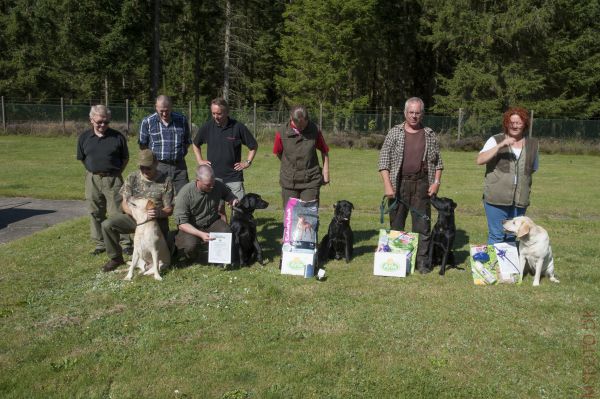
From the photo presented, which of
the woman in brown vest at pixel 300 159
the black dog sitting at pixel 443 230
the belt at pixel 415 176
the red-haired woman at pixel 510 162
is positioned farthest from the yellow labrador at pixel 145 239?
the red-haired woman at pixel 510 162

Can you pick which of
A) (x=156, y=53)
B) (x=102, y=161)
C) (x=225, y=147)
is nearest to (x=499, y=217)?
(x=225, y=147)

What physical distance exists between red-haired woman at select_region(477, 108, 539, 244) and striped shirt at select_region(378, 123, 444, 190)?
47cm

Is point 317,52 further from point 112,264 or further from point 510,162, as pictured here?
point 112,264

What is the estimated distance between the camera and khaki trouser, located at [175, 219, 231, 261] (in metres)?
5.82

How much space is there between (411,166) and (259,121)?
20.2m

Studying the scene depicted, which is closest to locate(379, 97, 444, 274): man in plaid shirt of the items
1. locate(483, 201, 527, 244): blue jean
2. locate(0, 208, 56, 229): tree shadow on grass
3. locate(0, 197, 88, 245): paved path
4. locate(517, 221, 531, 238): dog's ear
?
locate(483, 201, 527, 244): blue jean

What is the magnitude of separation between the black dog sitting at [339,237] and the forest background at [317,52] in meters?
20.9

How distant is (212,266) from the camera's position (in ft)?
19.0

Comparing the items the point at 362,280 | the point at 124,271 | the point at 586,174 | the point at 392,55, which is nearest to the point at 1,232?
the point at 124,271

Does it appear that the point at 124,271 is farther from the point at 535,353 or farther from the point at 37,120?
the point at 37,120

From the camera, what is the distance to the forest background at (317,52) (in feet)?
93.2

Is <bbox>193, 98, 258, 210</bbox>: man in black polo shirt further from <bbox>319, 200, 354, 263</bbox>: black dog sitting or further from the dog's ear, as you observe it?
the dog's ear

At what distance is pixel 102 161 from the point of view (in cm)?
594

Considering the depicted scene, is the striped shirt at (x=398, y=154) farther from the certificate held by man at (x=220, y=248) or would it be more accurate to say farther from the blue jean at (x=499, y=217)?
the certificate held by man at (x=220, y=248)
